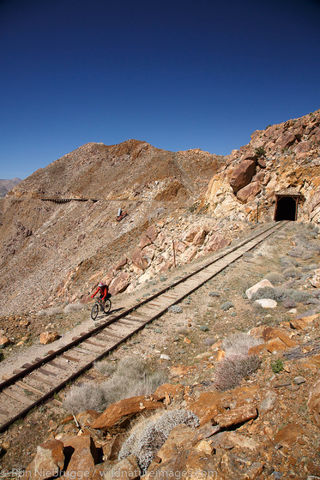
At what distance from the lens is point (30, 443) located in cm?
507

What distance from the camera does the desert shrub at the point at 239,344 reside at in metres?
6.12

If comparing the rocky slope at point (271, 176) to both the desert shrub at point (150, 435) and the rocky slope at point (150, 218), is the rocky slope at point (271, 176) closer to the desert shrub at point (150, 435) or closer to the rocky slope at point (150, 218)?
the rocky slope at point (150, 218)

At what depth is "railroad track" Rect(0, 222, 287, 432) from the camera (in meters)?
6.03

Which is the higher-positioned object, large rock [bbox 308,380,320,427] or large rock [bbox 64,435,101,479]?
large rock [bbox 308,380,320,427]

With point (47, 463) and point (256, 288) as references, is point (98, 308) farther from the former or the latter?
point (47, 463)

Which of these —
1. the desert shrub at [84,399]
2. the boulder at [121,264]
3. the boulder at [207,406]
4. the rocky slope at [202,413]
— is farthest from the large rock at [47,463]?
the boulder at [121,264]

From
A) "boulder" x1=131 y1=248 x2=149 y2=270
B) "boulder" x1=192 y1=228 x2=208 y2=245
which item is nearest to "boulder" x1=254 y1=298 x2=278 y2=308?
"boulder" x1=192 y1=228 x2=208 y2=245

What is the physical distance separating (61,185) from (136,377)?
68217 millimetres

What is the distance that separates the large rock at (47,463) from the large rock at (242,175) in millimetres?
25979

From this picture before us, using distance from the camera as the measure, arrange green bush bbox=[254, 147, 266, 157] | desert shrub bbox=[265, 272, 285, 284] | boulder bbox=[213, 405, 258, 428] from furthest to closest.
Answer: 1. green bush bbox=[254, 147, 266, 157]
2. desert shrub bbox=[265, 272, 285, 284]
3. boulder bbox=[213, 405, 258, 428]

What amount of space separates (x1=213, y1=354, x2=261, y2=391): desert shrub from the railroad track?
3594mm

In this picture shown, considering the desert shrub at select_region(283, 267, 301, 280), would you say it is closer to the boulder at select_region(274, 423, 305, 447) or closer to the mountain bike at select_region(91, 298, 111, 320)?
the mountain bike at select_region(91, 298, 111, 320)

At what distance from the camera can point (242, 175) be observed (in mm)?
26516

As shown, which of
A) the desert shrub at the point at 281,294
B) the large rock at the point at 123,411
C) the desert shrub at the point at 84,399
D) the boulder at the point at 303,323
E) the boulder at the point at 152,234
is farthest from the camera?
the boulder at the point at 152,234
